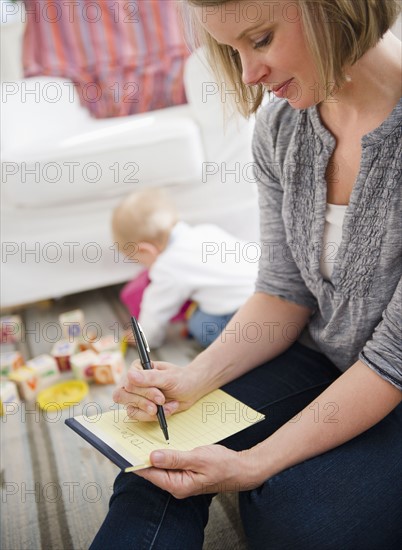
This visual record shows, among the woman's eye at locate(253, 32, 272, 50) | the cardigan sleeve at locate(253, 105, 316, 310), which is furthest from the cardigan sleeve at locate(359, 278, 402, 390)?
the woman's eye at locate(253, 32, 272, 50)

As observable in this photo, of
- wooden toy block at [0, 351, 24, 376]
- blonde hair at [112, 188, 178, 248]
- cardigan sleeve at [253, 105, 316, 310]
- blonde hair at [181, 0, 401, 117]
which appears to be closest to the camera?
blonde hair at [181, 0, 401, 117]

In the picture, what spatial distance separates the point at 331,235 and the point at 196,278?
0.79m

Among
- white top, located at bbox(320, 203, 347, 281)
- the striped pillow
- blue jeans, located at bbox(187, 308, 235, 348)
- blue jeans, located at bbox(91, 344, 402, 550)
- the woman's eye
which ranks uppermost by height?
the woman's eye

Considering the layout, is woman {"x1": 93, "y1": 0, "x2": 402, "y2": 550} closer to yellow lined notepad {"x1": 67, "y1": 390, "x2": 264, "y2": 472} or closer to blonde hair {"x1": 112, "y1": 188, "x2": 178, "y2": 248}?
yellow lined notepad {"x1": 67, "y1": 390, "x2": 264, "y2": 472}

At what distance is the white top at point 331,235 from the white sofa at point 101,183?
1.01 meters

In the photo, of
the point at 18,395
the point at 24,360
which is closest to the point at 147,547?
the point at 18,395

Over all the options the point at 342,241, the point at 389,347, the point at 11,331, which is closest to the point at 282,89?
the point at 342,241

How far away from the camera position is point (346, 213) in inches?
35.0

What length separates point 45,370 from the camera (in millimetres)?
1643

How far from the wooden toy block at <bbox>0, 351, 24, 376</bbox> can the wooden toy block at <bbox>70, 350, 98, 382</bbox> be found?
16 cm

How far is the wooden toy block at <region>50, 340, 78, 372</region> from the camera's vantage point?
66.7 inches

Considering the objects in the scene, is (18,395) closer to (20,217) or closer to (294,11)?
(20,217)

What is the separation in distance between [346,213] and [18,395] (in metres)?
1.08

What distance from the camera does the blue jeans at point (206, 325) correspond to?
1.69 metres
